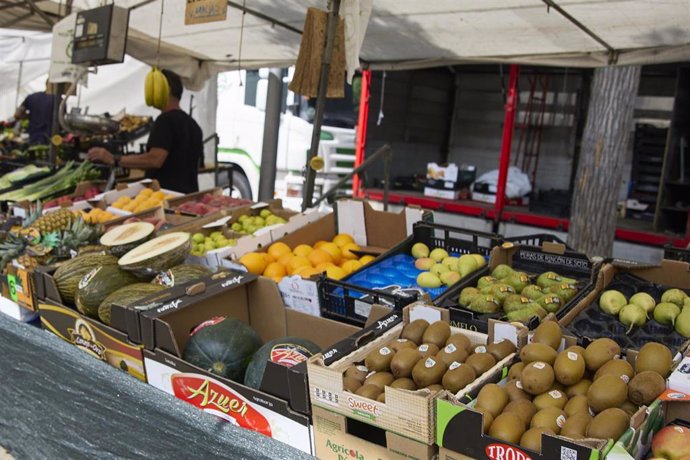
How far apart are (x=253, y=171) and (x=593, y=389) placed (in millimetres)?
10350

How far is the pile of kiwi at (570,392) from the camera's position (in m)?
1.54

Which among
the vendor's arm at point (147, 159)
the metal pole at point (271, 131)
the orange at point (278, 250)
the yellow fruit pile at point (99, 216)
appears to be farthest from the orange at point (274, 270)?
the metal pole at point (271, 131)

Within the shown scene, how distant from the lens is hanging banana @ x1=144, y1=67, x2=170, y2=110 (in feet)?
18.1

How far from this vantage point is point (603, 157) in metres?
5.68

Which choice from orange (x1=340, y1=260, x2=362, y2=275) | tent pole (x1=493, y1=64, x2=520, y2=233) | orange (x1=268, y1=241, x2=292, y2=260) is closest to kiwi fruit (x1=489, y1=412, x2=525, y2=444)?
orange (x1=340, y1=260, x2=362, y2=275)

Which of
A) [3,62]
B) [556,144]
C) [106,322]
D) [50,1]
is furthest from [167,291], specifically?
[3,62]

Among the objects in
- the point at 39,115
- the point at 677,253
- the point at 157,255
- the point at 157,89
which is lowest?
the point at 157,255

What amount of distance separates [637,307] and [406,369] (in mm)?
1150

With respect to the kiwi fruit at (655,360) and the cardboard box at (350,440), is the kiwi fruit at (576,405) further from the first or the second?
the cardboard box at (350,440)

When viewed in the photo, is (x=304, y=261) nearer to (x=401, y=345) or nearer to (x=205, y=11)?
(x=401, y=345)

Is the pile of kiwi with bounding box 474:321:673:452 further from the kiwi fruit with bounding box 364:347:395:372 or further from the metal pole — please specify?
the metal pole

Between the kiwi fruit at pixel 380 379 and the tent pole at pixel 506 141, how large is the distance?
669 cm

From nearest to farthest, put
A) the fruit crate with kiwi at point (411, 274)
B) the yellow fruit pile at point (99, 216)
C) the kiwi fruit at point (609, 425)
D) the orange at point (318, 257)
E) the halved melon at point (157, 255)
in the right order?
A: the kiwi fruit at point (609, 425), the fruit crate with kiwi at point (411, 274), the halved melon at point (157, 255), the orange at point (318, 257), the yellow fruit pile at point (99, 216)

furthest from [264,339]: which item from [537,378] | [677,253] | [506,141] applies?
[506,141]
